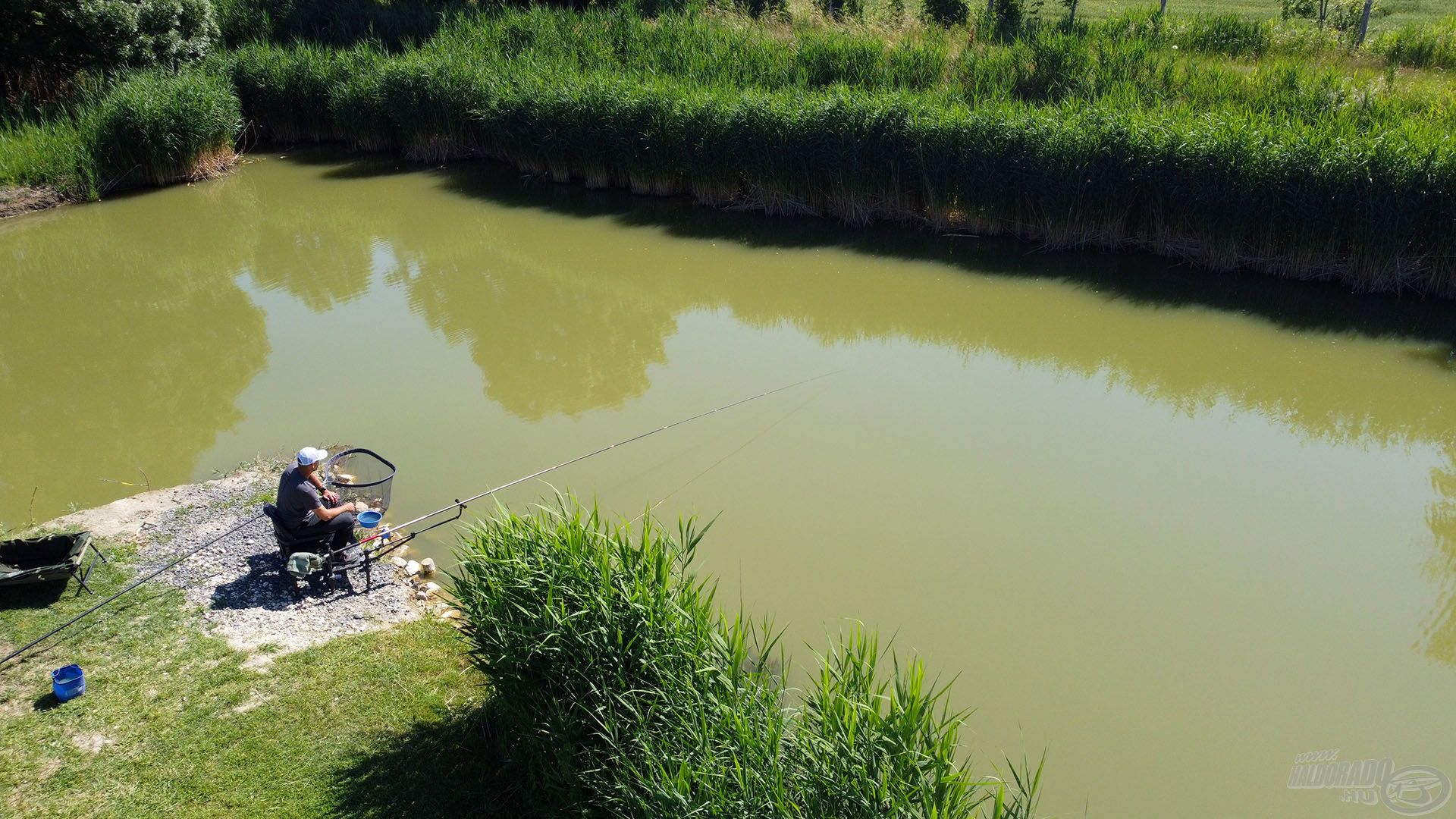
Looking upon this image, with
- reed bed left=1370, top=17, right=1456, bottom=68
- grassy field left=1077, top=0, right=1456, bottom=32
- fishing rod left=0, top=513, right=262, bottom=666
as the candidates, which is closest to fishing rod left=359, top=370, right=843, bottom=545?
fishing rod left=0, top=513, right=262, bottom=666

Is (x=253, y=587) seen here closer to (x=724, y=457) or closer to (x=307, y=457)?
(x=307, y=457)

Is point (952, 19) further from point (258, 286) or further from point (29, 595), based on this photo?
point (29, 595)

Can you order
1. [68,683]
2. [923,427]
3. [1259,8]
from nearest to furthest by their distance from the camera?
[68,683] → [923,427] → [1259,8]

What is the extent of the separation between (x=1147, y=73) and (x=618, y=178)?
8883 millimetres

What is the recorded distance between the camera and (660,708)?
4.65m

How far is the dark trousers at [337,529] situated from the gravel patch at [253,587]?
0.27 meters

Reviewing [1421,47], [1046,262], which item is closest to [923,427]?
[1046,262]

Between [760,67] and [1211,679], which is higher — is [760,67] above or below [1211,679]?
above

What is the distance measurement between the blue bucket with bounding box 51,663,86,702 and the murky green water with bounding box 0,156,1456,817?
2.68 meters

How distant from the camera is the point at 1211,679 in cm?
629

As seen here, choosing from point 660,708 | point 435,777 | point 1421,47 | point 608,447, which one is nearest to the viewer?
point 660,708

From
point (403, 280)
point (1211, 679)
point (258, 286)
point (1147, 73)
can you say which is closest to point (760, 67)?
point (1147, 73)

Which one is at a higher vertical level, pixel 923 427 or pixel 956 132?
pixel 956 132

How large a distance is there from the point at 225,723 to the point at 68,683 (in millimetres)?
1037
